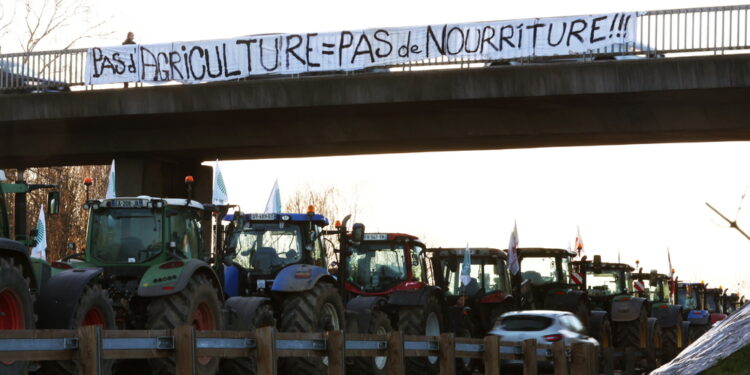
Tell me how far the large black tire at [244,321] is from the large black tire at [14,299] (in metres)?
4.28

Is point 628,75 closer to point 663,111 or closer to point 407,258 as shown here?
point 663,111

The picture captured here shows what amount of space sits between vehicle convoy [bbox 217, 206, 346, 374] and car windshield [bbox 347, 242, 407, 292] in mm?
2901

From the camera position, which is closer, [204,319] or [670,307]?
[204,319]

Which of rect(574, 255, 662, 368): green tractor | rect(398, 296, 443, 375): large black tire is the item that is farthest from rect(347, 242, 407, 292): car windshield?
rect(574, 255, 662, 368): green tractor

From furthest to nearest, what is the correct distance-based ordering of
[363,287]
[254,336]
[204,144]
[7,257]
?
[204,144] → [363,287] → [7,257] → [254,336]

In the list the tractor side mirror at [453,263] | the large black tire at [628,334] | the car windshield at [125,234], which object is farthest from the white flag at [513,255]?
the car windshield at [125,234]

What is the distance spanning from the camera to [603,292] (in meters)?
29.6

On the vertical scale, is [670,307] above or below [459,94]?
below

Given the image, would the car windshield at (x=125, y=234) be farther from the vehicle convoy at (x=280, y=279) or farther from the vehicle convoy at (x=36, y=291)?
the vehicle convoy at (x=36, y=291)

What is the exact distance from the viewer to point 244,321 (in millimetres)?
16219

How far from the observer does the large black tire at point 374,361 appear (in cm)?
1852

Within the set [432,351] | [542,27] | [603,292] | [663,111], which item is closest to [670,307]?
[603,292]

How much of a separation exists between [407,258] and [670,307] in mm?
12722

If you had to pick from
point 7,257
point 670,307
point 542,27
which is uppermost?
point 542,27
